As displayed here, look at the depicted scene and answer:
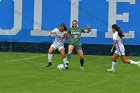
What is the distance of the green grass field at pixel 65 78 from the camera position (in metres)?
14.1

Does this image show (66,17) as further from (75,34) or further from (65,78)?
(65,78)

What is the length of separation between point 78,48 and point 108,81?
4369mm

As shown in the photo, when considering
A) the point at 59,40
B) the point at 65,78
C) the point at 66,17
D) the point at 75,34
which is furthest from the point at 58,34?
the point at 66,17

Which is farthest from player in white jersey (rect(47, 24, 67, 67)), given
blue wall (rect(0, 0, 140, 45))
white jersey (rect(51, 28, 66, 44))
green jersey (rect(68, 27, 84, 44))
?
blue wall (rect(0, 0, 140, 45))

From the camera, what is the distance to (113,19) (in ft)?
88.6

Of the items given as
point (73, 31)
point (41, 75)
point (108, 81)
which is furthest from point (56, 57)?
point (108, 81)

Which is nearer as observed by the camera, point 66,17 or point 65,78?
point 65,78

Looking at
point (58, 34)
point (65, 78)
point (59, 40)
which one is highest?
point (58, 34)

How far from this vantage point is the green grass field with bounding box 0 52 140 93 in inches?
557

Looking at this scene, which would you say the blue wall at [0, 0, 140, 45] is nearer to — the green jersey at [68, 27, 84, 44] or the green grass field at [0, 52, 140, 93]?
the green grass field at [0, 52, 140, 93]

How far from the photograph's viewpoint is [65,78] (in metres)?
16.8

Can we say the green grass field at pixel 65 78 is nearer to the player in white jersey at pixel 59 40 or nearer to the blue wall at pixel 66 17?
the player in white jersey at pixel 59 40

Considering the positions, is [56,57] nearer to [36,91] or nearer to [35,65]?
[35,65]

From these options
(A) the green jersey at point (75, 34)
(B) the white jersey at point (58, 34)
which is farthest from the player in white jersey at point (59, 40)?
(A) the green jersey at point (75, 34)
